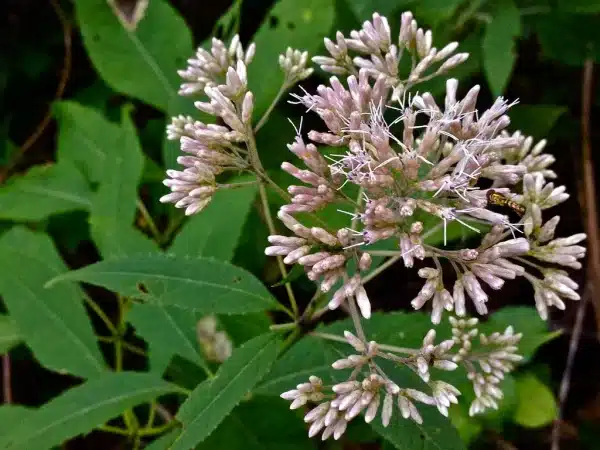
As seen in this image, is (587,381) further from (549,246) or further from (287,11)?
(287,11)

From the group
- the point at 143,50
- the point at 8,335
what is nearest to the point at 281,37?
the point at 143,50

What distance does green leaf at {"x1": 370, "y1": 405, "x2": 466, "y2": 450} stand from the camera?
1.93 meters

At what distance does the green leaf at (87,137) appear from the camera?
3420 millimetres

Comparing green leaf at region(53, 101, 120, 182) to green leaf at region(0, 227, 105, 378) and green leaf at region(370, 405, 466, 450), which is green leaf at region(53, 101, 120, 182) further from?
green leaf at region(370, 405, 466, 450)

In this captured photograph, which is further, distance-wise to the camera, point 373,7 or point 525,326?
point 373,7

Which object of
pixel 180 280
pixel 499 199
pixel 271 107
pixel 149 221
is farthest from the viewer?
pixel 149 221

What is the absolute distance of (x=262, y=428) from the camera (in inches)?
104

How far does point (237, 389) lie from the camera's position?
6.18 feet

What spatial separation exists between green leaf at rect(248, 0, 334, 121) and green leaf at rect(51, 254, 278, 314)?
4.30 ft

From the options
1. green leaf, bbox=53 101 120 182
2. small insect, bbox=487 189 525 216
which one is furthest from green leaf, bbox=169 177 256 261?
small insect, bbox=487 189 525 216

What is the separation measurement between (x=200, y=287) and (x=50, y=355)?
40.0 inches

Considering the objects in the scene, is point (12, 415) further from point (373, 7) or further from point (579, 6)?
point (579, 6)

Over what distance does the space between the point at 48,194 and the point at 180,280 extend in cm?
162

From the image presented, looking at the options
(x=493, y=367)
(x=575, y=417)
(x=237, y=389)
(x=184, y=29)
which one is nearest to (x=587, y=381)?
(x=575, y=417)
